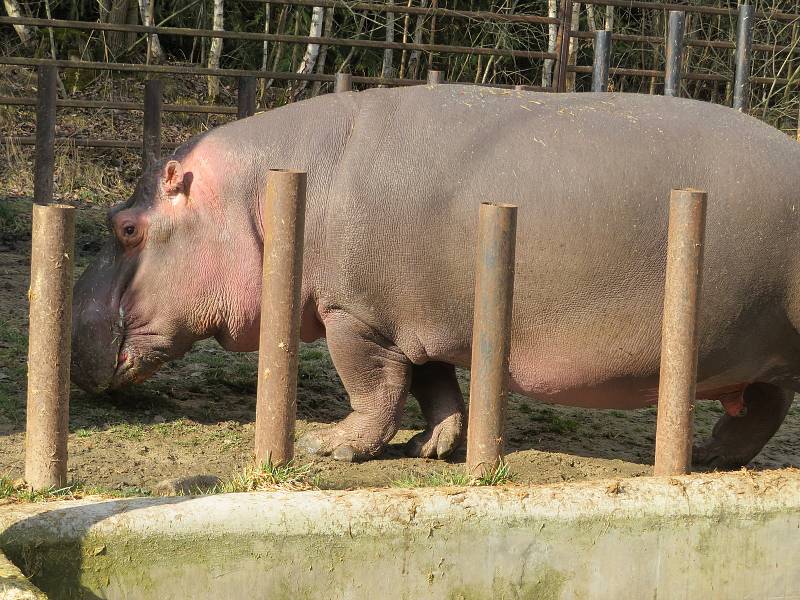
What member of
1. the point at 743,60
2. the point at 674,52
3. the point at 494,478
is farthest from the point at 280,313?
the point at 743,60

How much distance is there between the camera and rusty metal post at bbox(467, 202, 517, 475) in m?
3.50

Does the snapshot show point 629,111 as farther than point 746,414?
No

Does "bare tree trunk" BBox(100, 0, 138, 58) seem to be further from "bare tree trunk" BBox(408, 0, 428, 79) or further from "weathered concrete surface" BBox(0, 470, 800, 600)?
"weathered concrete surface" BBox(0, 470, 800, 600)

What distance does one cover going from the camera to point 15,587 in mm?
2594

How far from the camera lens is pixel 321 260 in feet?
15.4

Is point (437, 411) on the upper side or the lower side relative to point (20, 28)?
lower

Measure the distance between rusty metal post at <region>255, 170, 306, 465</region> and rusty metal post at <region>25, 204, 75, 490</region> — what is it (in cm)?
54

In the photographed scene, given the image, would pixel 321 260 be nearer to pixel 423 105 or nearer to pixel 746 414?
pixel 423 105

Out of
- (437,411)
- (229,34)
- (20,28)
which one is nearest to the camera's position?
(437,411)

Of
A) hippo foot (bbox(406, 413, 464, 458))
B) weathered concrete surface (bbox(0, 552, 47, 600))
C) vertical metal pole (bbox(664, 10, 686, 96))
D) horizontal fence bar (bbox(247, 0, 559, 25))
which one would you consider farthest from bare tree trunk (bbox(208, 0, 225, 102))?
weathered concrete surface (bbox(0, 552, 47, 600))

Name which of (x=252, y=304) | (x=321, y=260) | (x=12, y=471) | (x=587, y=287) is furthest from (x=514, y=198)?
(x=12, y=471)

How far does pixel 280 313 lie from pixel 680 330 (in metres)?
1.15

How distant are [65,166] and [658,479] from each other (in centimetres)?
838

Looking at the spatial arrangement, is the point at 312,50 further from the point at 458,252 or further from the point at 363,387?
the point at 458,252
